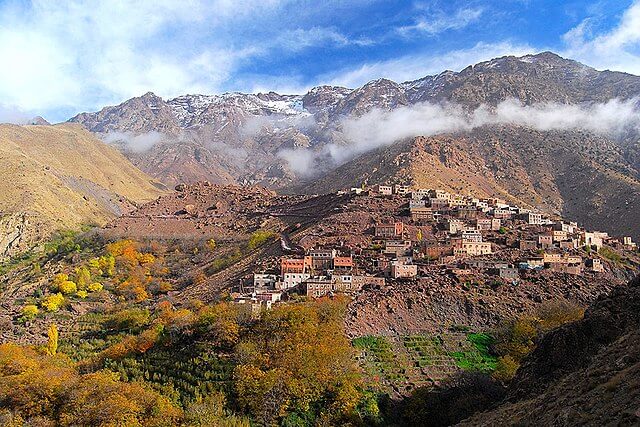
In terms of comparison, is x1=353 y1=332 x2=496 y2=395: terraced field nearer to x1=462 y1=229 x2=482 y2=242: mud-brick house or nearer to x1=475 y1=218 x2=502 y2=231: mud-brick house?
x1=462 y1=229 x2=482 y2=242: mud-brick house

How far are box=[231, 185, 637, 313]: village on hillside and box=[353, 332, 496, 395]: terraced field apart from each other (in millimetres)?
9220

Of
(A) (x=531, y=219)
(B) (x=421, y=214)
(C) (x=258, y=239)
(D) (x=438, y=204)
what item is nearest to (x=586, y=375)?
(B) (x=421, y=214)

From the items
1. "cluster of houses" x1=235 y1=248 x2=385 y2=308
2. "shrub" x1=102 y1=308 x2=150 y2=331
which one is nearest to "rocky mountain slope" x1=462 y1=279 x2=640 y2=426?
"cluster of houses" x1=235 y1=248 x2=385 y2=308

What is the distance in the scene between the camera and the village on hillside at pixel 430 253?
182 feet

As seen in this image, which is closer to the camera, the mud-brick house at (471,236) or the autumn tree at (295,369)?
the autumn tree at (295,369)

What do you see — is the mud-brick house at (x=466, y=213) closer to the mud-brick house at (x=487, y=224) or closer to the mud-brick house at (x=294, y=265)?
the mud-brick house at (x=487, y=224)

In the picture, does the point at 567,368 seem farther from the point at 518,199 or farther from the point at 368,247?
the point at 518,199

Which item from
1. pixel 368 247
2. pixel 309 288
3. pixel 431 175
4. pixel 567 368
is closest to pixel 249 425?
pixel 567 368

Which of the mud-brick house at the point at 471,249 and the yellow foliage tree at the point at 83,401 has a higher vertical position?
the mud-brick house at the point at 471,249

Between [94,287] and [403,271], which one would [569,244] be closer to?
[403,271]

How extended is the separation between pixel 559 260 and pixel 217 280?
38.2 metres

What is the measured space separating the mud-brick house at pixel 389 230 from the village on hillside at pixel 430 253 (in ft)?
0.40

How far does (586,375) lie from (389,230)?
160ft

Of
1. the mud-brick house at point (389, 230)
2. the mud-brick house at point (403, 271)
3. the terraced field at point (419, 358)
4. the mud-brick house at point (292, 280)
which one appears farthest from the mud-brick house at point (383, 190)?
the terraced field at point (419, 358)
